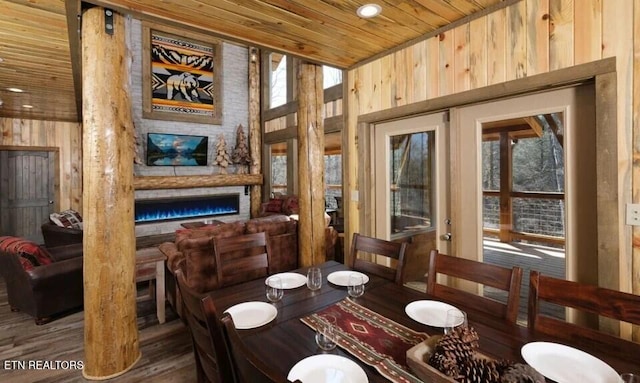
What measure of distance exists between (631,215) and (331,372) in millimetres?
1816

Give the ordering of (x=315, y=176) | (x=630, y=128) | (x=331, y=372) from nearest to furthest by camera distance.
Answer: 1. (x=331, y=372)
2. (x=630, y=128)
3. (x=315, y=176)

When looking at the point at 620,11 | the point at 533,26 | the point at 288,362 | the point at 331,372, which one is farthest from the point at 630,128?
the point at 288,362

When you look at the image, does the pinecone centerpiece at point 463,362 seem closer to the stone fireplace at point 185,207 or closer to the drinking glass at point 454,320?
the drinking glass at point 454,320

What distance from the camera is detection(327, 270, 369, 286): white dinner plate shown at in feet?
6.10

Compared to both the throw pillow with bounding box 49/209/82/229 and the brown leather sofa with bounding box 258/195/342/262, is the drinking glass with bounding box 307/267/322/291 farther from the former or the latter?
the throw pillow with bounding box 49/209/82/229

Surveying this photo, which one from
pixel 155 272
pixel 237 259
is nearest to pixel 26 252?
pixel 155 272

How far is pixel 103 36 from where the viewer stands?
2.09 m

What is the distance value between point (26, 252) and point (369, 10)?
3932 mm

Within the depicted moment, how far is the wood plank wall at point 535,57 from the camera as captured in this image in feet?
5.24

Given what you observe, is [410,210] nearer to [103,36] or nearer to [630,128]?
[630,128]

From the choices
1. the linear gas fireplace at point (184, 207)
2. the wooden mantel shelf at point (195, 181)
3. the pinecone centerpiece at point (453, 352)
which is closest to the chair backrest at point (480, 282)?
the pinecone centerpiece at point (453, 352)

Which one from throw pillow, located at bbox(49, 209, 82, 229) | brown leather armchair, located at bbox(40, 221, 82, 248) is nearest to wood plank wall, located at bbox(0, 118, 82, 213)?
throw pillow, located at bbox(49, 209, 82, 229)

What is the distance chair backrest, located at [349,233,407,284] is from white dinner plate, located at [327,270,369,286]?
161 millimetres

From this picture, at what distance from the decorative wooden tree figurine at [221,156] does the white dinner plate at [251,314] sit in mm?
5684
